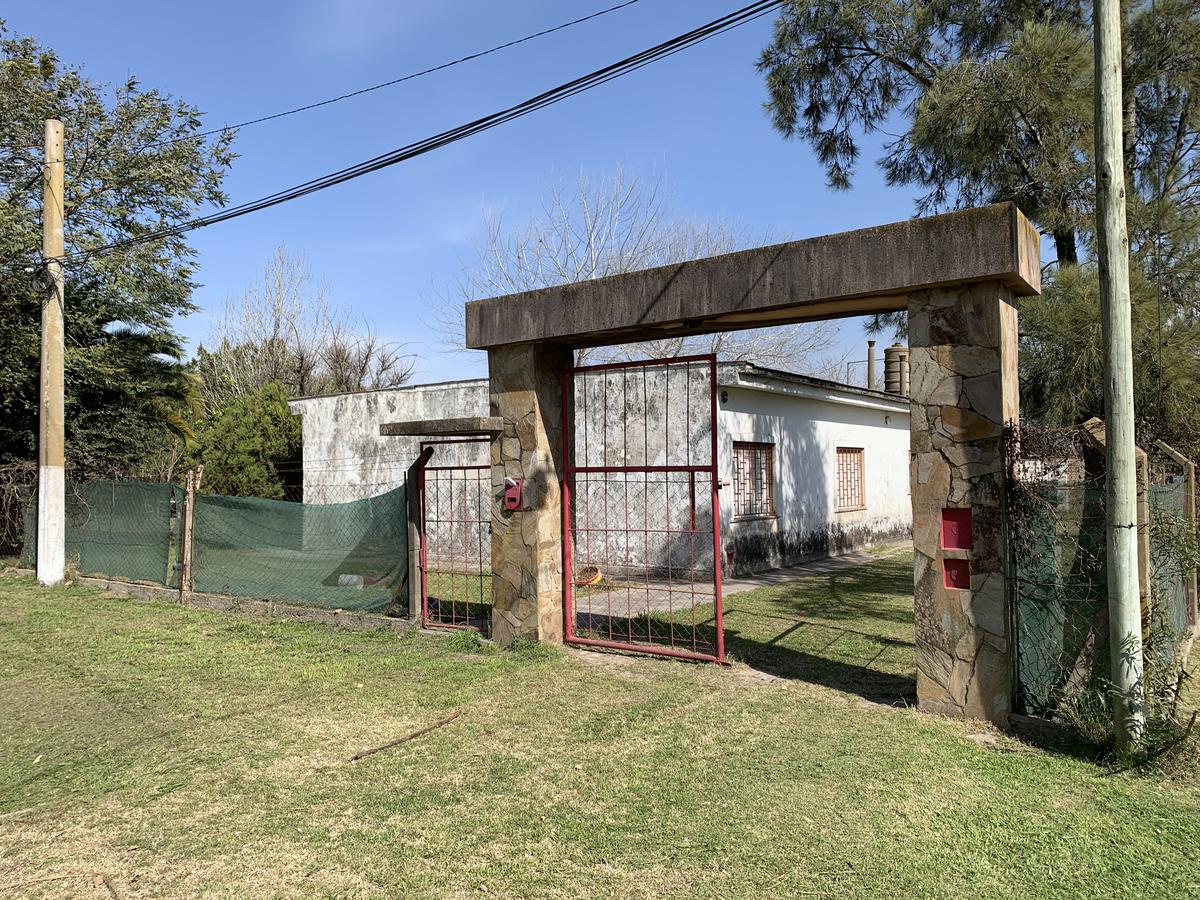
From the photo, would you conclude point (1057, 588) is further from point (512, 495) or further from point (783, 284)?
point (512, 495)

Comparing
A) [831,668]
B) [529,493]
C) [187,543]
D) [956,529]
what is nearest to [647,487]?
[529,493]

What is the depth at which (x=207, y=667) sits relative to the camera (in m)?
7.45

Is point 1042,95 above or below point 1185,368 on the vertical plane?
above

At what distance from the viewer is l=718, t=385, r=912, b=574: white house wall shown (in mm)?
13922

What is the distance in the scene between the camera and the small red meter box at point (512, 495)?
7.92 m

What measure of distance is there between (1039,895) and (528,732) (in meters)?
3.18

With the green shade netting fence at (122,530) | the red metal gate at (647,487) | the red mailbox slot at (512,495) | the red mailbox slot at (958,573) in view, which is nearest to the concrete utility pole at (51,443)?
the green shade netting fence at (122,530)

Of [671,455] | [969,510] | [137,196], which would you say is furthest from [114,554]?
[969,510]

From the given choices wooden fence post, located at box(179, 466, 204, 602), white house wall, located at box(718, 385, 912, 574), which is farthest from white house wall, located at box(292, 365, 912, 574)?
wooden fence post, located at box(179, 466, 204, 602)

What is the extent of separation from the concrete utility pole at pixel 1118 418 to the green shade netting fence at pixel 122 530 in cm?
1103

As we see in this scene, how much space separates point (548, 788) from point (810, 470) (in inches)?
499

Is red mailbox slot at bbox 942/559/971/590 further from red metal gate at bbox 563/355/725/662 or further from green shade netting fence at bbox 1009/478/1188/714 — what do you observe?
red metal gate at bbox 563/355/725/662

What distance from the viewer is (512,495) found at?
7.93 m

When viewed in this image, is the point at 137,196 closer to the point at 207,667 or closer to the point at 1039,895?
the point at 207,667
